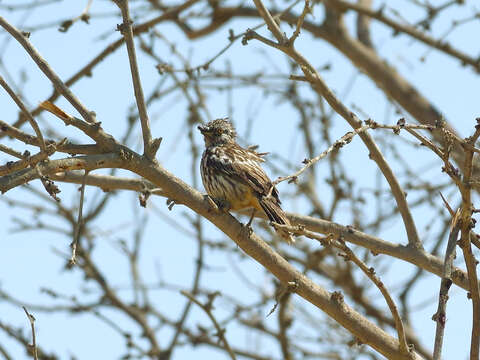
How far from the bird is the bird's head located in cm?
26

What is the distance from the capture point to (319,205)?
9.18 m

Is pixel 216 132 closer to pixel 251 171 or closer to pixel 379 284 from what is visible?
pixel 251 171

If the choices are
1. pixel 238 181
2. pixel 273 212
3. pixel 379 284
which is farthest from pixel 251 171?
pixel 379 284

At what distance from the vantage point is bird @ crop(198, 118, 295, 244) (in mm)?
5893

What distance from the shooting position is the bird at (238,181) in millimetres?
5893

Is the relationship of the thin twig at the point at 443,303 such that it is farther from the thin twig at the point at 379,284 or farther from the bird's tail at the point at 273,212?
the bird's tail at the point at 273,212

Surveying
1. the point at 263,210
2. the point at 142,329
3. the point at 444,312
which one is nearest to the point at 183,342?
the point at 142,329

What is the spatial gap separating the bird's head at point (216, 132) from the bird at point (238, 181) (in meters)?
0.26

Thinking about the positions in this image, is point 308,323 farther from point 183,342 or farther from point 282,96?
point 282,96

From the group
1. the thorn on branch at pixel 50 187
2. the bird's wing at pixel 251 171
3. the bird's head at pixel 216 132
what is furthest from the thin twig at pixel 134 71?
the bird's head at pixel 216 132

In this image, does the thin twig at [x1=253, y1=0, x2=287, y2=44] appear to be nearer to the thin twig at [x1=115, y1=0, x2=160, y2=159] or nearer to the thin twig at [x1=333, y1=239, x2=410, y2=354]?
the thin twig at [x1=115, y1=0, x2=160, y2=159]

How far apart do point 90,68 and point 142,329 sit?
333cm

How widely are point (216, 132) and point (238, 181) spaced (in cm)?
128

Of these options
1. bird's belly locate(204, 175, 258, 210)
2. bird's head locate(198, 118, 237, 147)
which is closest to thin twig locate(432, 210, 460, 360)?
bird's belly locate(204, 175, 258, 210)
